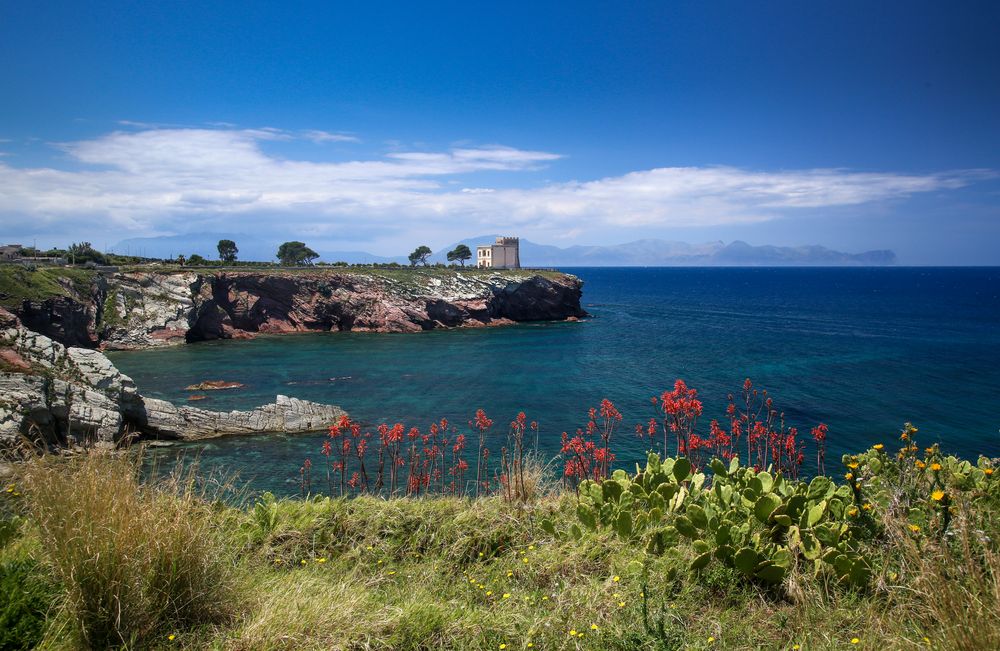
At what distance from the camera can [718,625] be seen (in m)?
4.80

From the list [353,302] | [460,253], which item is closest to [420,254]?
[460,253]

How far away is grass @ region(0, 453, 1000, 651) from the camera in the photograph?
4273mm

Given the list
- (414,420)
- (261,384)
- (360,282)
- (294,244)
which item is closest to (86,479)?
(414,420)

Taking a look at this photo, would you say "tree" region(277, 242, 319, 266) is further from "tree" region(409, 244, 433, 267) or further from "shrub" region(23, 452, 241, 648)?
"shrub" region(23, 452, 241, 648)

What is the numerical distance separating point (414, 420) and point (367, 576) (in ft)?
76.3

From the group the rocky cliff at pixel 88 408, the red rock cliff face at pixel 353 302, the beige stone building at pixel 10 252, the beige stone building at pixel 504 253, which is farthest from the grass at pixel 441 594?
the beige stone building at pixel 504 253

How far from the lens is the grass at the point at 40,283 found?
40250mm

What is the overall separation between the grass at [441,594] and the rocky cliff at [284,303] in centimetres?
4507

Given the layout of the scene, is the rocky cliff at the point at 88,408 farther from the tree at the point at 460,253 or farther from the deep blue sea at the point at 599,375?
the tree at the point at 460,253

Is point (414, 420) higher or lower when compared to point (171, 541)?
lower

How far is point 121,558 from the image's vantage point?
4.36 m

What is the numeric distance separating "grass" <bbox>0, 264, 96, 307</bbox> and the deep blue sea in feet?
22.9

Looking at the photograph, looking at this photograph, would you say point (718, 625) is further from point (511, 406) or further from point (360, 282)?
point (360, 282)

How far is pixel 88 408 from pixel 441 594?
23375mm
